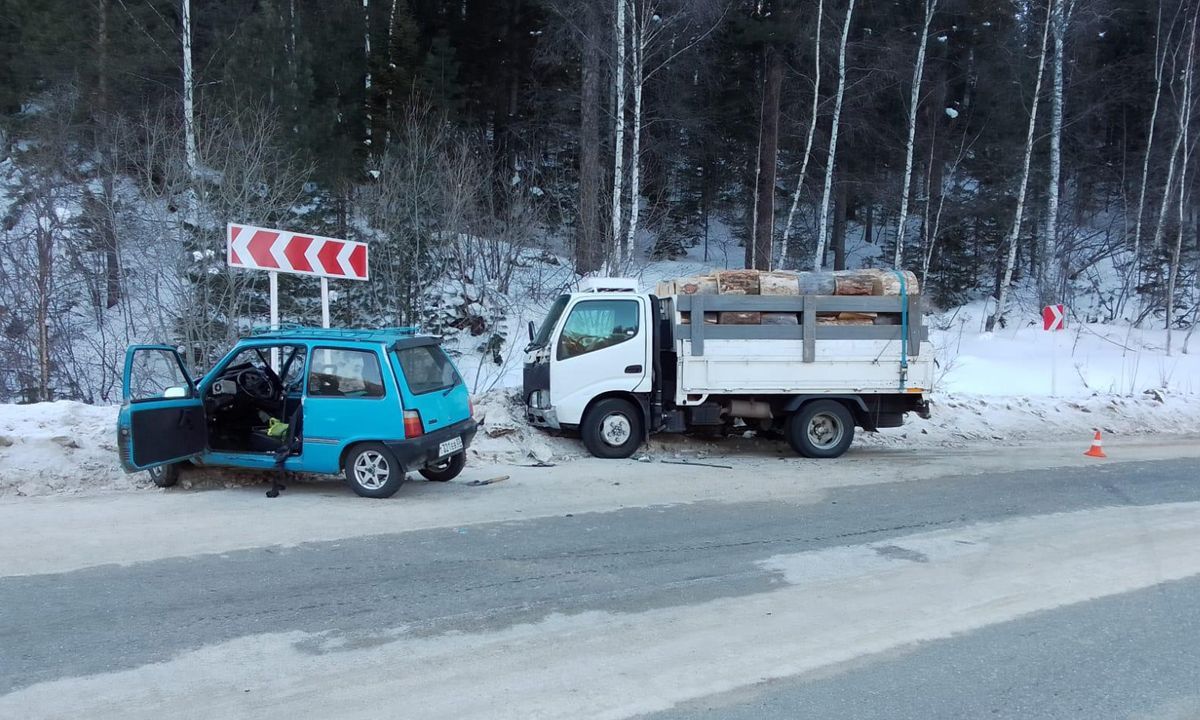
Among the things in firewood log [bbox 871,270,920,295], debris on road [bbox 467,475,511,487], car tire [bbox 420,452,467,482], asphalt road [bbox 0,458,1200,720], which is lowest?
asphalt road [bbox 0,458,1200,720]

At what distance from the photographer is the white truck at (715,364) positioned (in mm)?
10805

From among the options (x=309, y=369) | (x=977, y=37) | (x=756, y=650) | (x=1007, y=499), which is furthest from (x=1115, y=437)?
(x=977, y=37)

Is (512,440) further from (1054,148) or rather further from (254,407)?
(1054,148)

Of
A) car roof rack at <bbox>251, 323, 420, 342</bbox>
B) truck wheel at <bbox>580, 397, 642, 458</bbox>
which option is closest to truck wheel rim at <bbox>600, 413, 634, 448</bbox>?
truck wheel at <bbox>580, 397, 642, 458</bbox>

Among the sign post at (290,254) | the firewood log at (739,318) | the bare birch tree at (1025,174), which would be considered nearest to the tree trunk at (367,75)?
the sign post at (290,254)

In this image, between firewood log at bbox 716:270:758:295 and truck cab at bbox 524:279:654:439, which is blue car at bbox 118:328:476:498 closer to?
truck cab at bbox 524:279:654:439

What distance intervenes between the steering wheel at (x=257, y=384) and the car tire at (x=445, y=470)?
1961 millimetres

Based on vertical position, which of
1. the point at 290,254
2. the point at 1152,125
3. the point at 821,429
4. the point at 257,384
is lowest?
the point at 821,429

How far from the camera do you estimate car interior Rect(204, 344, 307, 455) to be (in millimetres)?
8719

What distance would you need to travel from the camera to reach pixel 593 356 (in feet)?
35.3

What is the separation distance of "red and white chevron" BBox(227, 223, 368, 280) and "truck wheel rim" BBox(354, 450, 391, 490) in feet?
8.97

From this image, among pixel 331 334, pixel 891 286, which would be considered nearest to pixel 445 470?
pixel 331 334

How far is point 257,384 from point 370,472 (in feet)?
6.69

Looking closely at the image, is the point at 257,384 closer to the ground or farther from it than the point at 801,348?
closer to the ground
